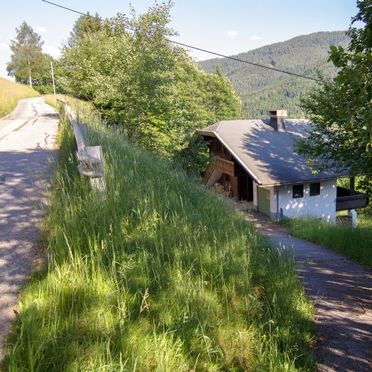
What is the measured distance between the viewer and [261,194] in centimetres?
2634

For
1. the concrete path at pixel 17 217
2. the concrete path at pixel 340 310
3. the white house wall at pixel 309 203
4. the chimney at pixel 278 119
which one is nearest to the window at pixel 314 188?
the white house wall at pixel 309 203

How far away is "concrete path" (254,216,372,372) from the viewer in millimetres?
4559

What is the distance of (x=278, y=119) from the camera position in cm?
2938

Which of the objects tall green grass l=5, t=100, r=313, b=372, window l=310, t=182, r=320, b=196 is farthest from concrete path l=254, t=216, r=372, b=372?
window l=310, t=182, r=320, b=196

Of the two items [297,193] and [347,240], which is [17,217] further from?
[297,193]

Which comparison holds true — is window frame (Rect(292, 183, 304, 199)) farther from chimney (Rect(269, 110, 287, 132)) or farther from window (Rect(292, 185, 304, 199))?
chimney (Rect(269, 110, 287, 132))

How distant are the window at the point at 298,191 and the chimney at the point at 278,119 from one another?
592 cm

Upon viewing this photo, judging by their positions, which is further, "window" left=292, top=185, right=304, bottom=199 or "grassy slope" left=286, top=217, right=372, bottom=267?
"window" left=292, top=185, right=304, bottom=199

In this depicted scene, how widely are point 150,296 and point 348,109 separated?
12.0ft

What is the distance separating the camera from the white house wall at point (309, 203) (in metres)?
24.6

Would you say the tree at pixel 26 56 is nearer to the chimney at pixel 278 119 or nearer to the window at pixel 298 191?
the chimney at pixel 278 119

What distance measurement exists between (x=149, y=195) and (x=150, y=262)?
1491mm

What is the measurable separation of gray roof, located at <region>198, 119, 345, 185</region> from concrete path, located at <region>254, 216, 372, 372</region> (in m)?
14.0

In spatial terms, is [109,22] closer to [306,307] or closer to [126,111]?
[126,111]
